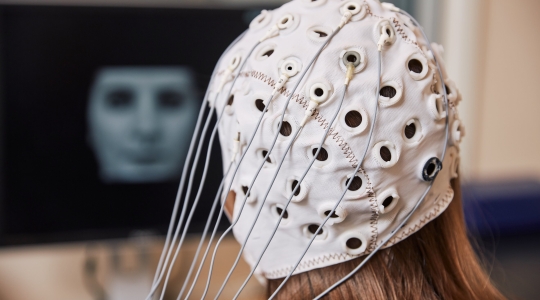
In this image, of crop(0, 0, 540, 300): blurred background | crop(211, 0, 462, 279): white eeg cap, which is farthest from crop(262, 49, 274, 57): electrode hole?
crop(0, 0, 540, 300): blurred background

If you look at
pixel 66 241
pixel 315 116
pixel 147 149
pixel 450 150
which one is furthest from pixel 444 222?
pixel 66 241

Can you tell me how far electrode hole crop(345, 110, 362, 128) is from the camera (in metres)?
0.51

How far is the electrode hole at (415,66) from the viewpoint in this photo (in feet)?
1.76

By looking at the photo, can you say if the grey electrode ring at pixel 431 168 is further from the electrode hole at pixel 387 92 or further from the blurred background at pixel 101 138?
the blurred background at pixel 101 138

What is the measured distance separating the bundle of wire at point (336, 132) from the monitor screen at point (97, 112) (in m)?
0.51

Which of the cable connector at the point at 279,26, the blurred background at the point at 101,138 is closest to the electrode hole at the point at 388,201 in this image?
the cable connector at the point at 279,26

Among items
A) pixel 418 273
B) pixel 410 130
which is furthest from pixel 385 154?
pixel 418 273

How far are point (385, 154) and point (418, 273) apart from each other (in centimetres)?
14

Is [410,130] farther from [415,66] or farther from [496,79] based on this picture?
[496,79]

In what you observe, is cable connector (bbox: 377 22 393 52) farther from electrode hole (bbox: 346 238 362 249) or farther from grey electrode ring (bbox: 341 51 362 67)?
electrode hole (bbox: 346 238 362 249)

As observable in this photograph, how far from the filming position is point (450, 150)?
1.91 ft

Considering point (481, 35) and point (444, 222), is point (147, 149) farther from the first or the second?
point (481, 35)

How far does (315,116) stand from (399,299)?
0.68ft

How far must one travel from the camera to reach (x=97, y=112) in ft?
3.41
